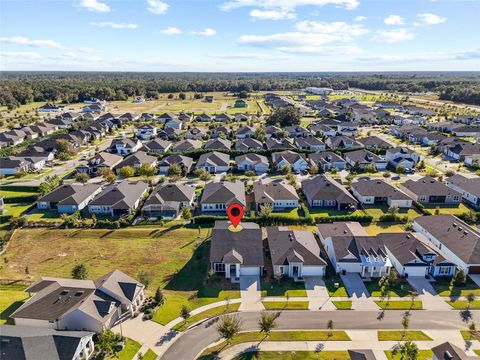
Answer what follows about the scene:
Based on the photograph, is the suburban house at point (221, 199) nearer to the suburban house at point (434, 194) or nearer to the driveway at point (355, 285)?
the driveway at point (355, 285)

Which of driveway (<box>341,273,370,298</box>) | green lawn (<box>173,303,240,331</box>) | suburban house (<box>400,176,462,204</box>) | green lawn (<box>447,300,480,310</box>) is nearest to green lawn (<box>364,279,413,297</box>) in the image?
driveway (<box>341,273,370,298</box>)

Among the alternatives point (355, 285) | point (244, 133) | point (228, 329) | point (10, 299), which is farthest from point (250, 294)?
point (244, 133)

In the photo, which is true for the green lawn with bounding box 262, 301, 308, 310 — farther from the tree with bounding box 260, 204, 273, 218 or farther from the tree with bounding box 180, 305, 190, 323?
the tree with bounding box 260, 204, 273, 218

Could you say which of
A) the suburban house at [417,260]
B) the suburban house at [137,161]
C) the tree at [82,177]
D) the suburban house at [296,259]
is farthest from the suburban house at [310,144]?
the suburban house at [296,259]

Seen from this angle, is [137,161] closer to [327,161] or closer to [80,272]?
[327,161]

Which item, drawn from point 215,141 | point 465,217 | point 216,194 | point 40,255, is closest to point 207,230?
point 216,194

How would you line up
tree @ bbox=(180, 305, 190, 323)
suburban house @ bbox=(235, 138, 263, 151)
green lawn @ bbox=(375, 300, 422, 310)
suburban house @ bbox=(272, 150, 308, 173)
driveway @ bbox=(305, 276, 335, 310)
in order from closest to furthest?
tree @ bbox=(180, 305, 190, 323) → green lawn @ bbox=(375, 300, 422, 310) → driveway @ bbox=(305, 276, 335, 310) → suburban house @ bbox=(272, 150, 308, 173) → suburban house @ bbox=(235, 138, 263, 151)

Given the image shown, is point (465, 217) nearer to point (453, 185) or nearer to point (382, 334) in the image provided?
point (453, 185)
